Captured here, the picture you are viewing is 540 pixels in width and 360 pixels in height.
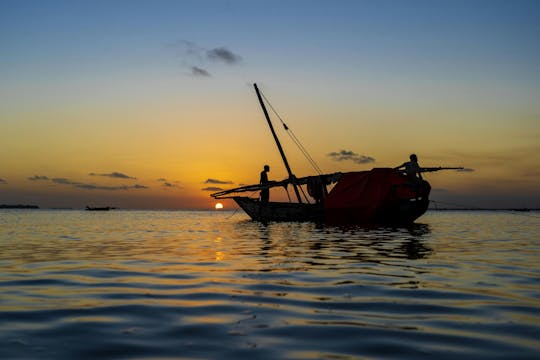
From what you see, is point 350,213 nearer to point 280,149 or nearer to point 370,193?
point 370,193

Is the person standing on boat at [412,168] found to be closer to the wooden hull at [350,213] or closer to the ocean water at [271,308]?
the wooden hull at [350,213]

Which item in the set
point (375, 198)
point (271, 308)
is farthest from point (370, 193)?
point (271, 308)

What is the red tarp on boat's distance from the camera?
2792 cm

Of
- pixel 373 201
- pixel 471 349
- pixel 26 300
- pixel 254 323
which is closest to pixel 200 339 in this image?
pixel 254 323

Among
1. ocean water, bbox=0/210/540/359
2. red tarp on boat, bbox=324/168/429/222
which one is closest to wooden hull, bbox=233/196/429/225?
red tarp on boat, bbox=324/168/429/222

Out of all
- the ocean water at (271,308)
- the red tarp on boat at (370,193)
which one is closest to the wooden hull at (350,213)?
the red tarp on boat at (370,193)

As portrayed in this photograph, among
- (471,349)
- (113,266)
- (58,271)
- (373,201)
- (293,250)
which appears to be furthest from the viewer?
(373,201)

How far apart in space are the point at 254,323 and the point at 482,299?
A: 370 centimetres

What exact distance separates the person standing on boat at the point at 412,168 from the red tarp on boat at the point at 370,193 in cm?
30

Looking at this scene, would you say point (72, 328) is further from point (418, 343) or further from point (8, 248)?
point (8, 248)

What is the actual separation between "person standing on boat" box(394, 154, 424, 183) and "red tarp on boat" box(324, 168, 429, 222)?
30 cm

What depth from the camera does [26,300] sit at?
23.2 feet

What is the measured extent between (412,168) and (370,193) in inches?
113

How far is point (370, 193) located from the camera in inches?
1109
